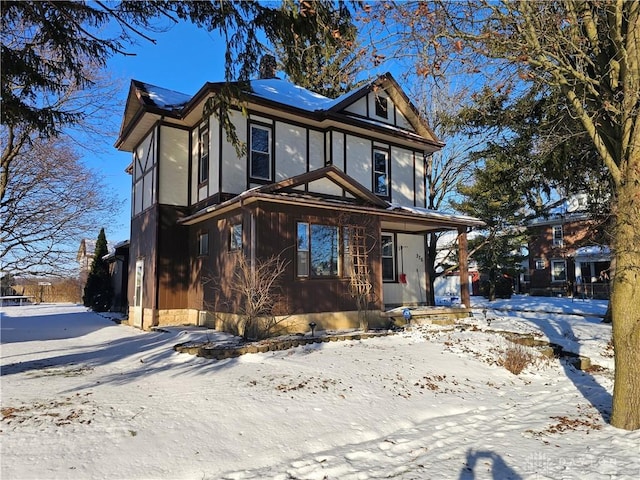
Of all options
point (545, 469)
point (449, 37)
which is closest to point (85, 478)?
point (545, 469)

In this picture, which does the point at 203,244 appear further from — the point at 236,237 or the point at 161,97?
the point at 161,97

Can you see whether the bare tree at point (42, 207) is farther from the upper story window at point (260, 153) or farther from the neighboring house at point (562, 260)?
the neighboring house at point (562, 260)

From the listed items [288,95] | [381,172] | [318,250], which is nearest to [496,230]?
[381,172]

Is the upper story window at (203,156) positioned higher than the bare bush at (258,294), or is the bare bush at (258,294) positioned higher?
the upper story window at (203,156)

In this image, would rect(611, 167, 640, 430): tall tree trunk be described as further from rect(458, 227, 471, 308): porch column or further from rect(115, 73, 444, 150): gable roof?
rect(458, 227, 471, 308): porch column

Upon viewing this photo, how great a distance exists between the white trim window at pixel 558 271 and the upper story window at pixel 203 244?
3044cm

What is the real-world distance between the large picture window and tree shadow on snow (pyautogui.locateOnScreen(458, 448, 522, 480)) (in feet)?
24.2

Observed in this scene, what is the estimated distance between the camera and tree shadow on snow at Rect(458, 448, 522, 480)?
439cm

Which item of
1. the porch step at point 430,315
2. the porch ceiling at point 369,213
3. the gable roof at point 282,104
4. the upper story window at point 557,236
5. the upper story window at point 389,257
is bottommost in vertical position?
the porch step at point 430,315

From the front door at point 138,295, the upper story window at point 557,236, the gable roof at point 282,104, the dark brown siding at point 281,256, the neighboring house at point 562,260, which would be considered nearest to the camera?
the dark brown siding at point 281,256

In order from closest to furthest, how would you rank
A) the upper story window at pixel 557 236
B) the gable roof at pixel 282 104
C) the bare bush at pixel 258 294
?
the bare bush at pixel 258 294 < the gable roof at pixel 282 104 < the upper story window at pixel 557 236

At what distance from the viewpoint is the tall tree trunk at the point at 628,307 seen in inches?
229

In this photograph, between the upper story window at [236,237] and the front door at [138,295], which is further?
the front door at [138,295]

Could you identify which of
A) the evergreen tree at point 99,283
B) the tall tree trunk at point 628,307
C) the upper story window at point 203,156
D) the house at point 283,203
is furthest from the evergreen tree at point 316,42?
the evergreen tree at point 99,283
